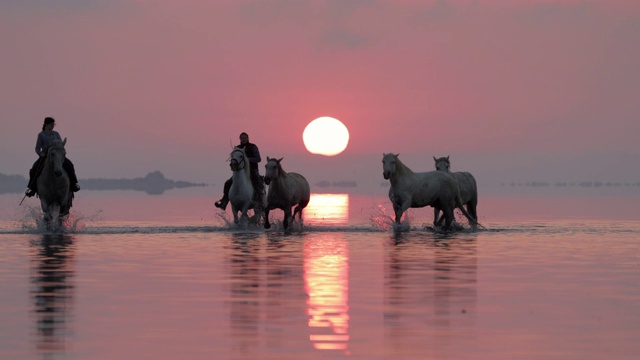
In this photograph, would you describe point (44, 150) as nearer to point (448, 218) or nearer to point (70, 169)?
point (70, 169)

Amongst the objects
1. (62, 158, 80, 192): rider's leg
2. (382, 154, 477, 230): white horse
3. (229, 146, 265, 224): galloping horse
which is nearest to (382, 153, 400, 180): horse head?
(382, 154, 477, 230): white horse

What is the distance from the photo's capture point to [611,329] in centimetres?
1202

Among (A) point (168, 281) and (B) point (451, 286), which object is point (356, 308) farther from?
(A) point (168, 281)

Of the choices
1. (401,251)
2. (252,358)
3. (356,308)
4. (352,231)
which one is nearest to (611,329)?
(356,308)

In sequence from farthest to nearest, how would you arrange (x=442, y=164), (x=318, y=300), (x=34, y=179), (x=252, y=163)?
1. (x=442, y=164)
2. (x=252, y=163)
3. (x=34, y=179)
4. (x=318, y=300)

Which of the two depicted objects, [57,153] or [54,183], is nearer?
[57,153]

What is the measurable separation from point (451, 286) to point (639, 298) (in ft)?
8.31

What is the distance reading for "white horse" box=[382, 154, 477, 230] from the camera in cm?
3173

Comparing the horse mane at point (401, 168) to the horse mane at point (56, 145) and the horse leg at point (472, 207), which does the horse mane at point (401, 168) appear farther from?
the horse mane at point (56, 145)

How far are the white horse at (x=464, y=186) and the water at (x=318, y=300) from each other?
22.4 ft

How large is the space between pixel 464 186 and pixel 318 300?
1948cm

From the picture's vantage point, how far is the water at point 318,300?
427 inches

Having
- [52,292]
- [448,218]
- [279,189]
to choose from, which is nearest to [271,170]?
[279,189]

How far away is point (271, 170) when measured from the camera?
31.9 meters
